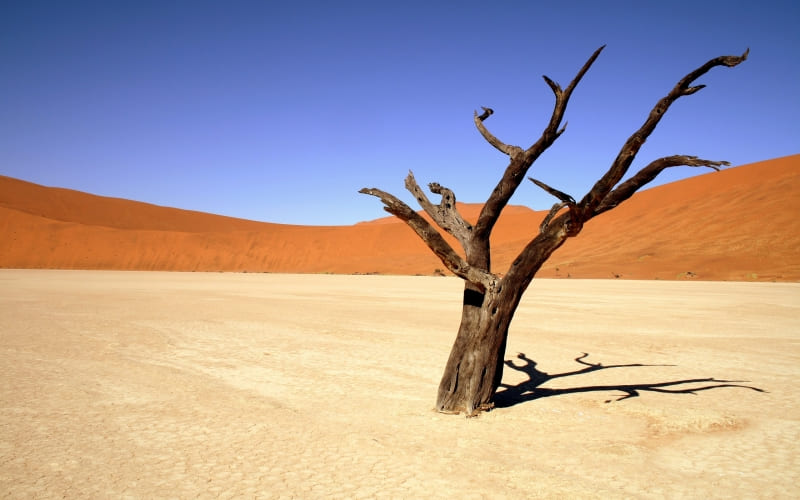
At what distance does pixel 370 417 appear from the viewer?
226 inches

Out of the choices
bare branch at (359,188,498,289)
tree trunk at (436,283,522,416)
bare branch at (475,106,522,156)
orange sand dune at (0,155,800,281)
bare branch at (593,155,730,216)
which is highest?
orange sand dune at (0,155,800,281)

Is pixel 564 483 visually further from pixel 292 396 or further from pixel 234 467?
pixel 292 396

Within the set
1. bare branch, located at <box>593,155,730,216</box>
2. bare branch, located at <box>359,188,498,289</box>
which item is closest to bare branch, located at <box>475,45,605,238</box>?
bare branch, located at <box>359,188,498,289</box>

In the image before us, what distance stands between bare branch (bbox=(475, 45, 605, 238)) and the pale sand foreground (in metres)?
2.03

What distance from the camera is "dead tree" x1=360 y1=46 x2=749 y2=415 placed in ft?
16.6

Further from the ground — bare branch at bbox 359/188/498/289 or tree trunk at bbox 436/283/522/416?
bare branch at bbox 359/188/498/289

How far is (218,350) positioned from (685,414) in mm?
6968

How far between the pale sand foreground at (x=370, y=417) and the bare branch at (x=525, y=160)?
203cm

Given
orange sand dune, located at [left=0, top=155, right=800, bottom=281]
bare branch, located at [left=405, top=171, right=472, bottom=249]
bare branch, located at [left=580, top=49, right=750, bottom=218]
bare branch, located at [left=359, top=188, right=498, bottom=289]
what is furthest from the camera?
orange sand dune, located at [left=0, top=155, right=800, bottom=281]

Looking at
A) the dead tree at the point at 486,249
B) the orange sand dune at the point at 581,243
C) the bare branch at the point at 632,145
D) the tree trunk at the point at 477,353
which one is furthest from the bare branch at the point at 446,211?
the orange sand dune at the point at 581,243

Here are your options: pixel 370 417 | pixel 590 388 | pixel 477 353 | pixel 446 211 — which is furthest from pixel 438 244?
pixel 590 388

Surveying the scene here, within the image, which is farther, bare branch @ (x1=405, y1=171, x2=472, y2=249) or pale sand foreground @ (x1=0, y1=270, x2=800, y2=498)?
bare branch @ (x1=405, y1=171, x2=472, y2=249)

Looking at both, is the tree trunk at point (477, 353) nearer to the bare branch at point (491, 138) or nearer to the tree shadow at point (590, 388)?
the tree shadow at point (590, 388)

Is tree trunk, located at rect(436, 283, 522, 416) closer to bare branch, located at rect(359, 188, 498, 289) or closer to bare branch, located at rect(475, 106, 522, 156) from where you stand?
bare branch, located at rect(359, 188, 498, 289)
